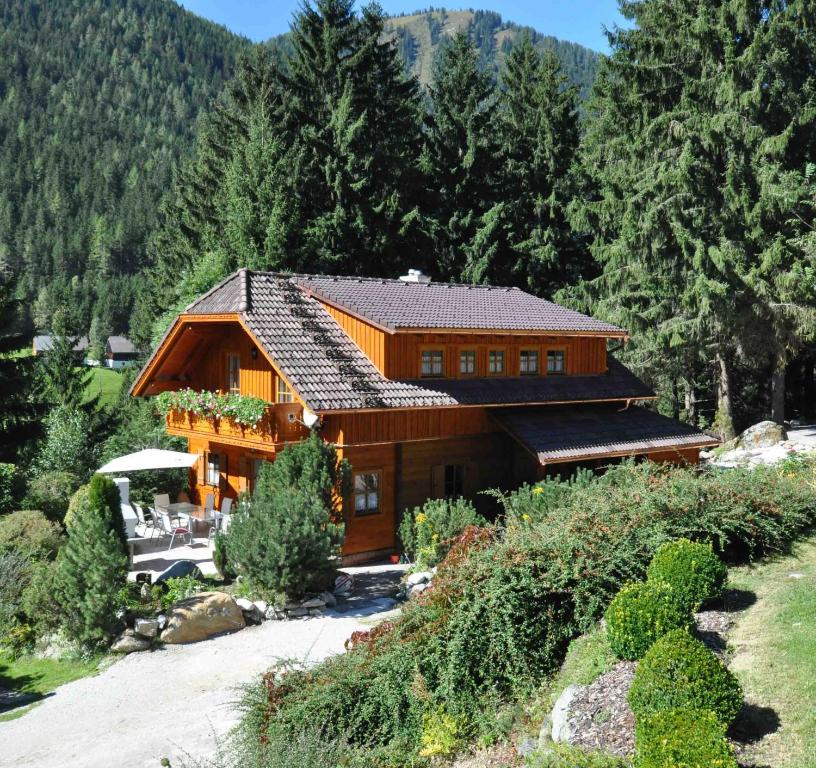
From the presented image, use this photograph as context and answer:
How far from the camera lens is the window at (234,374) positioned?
68.8ft

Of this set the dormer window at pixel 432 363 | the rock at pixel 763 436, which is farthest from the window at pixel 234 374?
the rock at pixel 763 436

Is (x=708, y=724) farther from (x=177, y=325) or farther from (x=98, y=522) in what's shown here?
(x=177, y=325)

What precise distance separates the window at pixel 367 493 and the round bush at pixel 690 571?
938 centimetres

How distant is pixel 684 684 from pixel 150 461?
16.1 meters

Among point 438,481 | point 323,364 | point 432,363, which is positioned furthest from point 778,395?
point 323,364

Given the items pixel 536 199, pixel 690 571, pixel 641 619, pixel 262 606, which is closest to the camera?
pixel 641 619

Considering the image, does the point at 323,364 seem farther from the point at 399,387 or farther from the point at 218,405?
the point at 218,405

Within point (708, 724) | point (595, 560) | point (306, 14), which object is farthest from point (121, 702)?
point (306, 14)

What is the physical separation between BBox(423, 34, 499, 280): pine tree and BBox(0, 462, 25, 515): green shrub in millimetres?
20424

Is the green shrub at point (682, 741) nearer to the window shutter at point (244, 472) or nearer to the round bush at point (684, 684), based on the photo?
the round bush at point (684, 684)

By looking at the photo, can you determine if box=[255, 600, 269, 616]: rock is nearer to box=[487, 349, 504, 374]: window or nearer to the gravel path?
the gravel path

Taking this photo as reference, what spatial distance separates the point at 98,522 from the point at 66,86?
20808 cm

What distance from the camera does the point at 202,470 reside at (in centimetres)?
2280

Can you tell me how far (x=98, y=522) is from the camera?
1380cm
